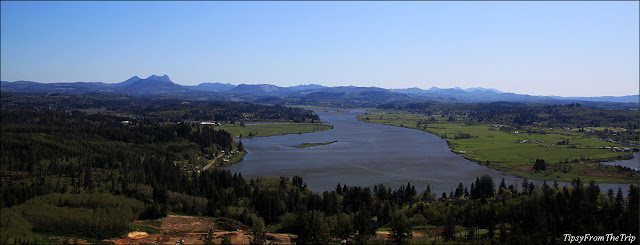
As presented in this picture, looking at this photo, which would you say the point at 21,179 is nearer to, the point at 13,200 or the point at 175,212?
the point at 13,200

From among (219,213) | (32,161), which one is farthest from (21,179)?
(219,213)

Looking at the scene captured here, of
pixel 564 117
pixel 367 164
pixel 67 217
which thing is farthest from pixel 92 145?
pixel 564 117

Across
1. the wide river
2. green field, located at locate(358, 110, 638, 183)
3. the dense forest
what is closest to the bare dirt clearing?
the dense forest

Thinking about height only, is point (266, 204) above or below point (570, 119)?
below

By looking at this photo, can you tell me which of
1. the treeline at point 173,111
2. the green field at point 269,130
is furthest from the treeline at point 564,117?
the treeline at point 173,111

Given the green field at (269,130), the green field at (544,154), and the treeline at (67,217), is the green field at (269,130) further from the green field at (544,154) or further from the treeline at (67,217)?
the treeline at (67,217)

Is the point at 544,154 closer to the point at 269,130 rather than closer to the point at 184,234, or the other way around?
the point at 184,234
